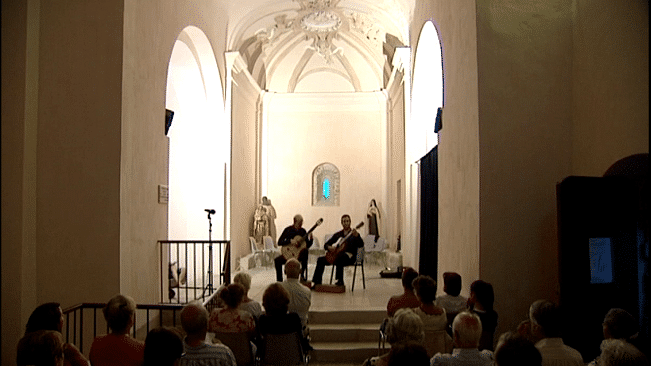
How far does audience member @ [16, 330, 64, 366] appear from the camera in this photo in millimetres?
2676

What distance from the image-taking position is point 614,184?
445 cm

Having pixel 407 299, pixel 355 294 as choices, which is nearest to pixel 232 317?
pixel 407 299

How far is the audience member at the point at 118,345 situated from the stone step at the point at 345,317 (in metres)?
3.90

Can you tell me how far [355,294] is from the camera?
8383 millimetres

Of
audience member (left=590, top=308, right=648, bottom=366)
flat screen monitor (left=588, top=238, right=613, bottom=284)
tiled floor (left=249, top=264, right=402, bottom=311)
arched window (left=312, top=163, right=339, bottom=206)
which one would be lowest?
tiled floor (left=249, top=264, right=402, bottom=311)

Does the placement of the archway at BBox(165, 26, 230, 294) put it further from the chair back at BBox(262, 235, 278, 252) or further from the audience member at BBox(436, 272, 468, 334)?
the audience member at BBox(436, 272, 468, 334)

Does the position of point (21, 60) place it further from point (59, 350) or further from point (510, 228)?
point (510, 228)

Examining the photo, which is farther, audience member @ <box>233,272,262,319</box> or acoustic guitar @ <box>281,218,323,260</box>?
acoustic guitar @ <box>281,218,323,260</box>

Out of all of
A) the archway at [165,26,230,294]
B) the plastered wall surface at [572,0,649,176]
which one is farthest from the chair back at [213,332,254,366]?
the archway at [165,26,230,294]

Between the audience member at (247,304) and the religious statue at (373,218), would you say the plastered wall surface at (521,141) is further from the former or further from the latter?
the religious statue at (373,218)

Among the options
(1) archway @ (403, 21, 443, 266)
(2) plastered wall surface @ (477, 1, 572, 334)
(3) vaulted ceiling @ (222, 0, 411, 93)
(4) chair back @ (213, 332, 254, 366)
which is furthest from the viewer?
(3) vaulted ceiling @ (222, 0, 411, 93)

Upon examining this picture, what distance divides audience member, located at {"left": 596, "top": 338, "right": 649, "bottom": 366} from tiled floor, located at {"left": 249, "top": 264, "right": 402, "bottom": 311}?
14.8 ft

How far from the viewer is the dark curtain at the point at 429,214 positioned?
8.14 metres

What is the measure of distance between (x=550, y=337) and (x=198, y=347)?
1.98m
